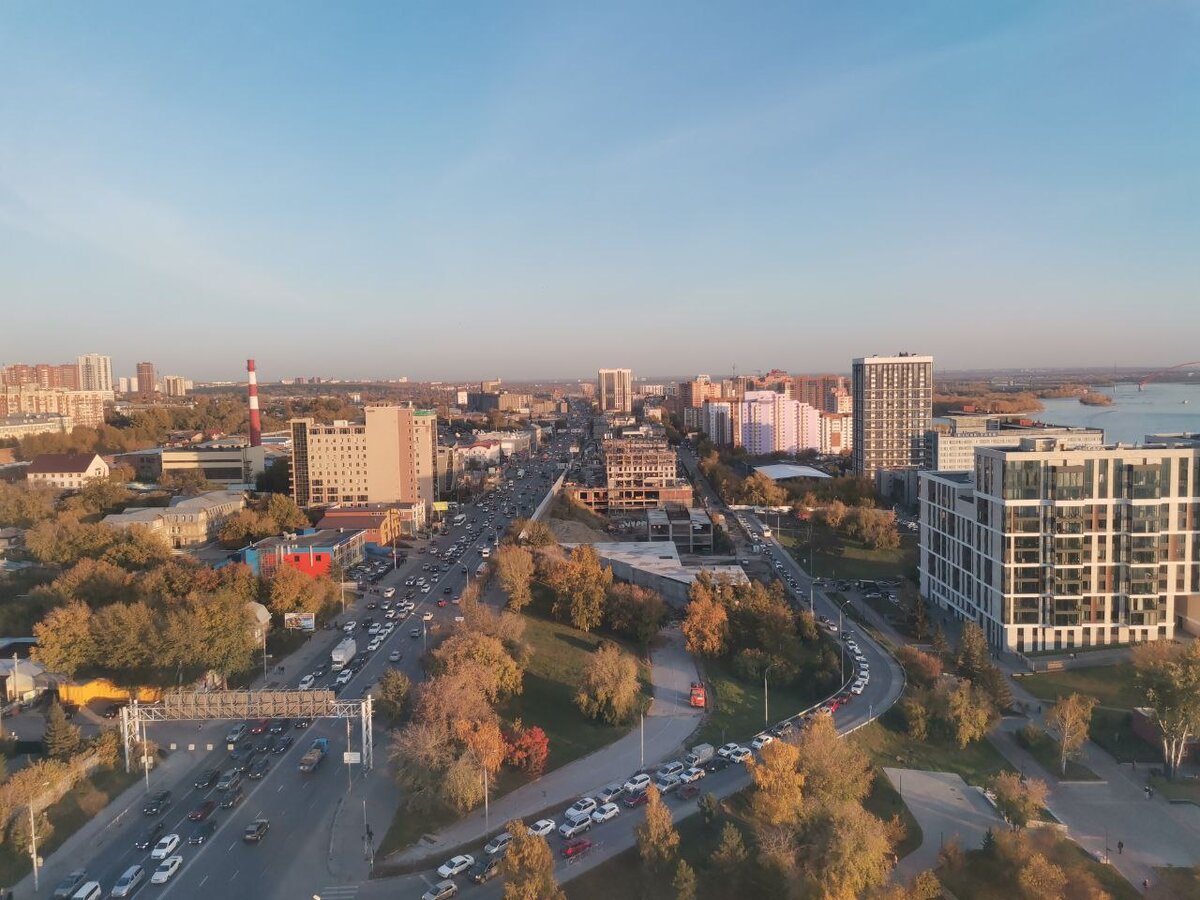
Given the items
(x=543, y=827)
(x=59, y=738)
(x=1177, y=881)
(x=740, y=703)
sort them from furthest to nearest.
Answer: (x=740, y=703), (x=59, y=738), (x=543, y=827), (x=1177, y=881)

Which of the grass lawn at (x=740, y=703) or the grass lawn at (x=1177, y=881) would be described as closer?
the grass lawn at (x=1177, y=881)

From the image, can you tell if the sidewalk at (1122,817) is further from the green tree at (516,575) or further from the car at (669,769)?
the green tree at (516,575)

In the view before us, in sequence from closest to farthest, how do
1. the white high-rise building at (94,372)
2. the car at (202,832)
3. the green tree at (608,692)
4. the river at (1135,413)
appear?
1. the car at (202,832)
2. the green tree at (608,692)
3. the river at (1135,413)
4. the white high-rise building at (94,372)

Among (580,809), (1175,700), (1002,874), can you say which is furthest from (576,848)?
(1175,700)

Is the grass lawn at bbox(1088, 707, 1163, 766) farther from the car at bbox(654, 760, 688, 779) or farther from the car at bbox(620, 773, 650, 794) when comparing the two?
the car at bbox(620, 773, 650, 794)

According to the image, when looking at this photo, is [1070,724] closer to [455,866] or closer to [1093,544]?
[1093,544]

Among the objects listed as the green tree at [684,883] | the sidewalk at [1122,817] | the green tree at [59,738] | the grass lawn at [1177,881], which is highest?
the green tree at [59,738]

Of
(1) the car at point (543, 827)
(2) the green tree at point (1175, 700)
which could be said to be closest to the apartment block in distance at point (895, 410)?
(2) the green tree at point (1175, 700)
